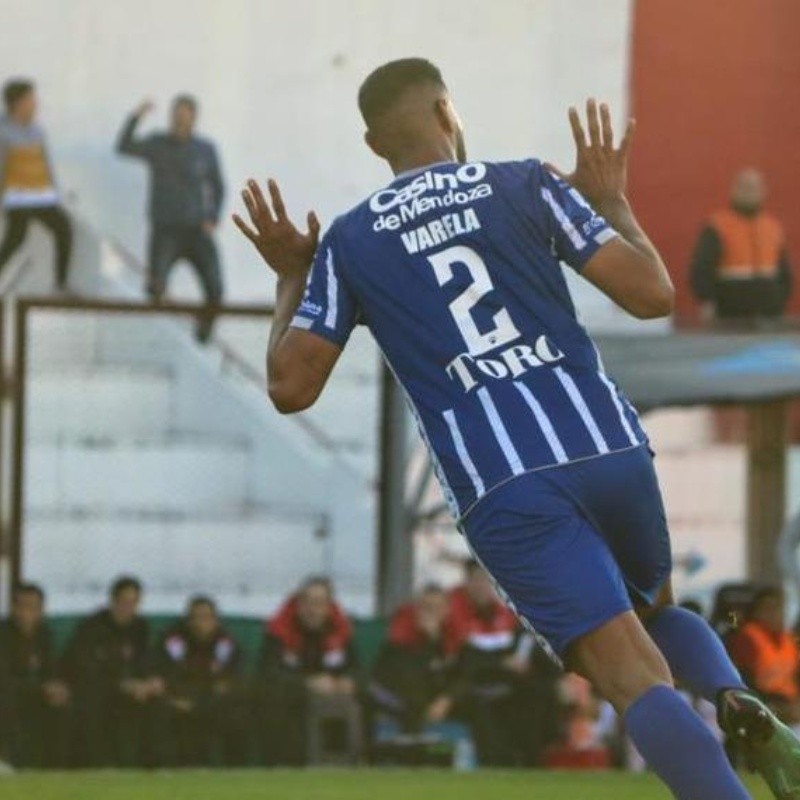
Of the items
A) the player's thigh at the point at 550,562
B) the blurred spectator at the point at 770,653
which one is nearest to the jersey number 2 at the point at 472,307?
the player's thigh at the point at 550,562

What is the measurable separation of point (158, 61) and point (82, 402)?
11.1ft

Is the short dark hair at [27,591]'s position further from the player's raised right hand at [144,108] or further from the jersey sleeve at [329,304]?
the jersey sleeve at [329,304]

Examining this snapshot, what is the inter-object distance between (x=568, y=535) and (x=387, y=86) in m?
1.13

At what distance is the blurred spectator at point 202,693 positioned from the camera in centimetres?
1670

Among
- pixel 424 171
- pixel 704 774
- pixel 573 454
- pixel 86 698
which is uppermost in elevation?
pixel 424 171

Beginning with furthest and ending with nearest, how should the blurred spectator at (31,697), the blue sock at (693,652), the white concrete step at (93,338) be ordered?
the white concrete step at (93,338), the blurred spectator at (31,697), the blue sock at (693,652)

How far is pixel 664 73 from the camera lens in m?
24.2

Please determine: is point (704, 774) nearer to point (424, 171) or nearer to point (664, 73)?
point (424, 171)

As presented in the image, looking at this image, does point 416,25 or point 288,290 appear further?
point 416,25

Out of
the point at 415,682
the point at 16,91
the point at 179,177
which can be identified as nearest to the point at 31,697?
the point at 415,682

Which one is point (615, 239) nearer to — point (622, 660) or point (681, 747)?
point (622, 660)

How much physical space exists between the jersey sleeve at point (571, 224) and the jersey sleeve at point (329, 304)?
1.63 ft

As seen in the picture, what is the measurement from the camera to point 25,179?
20.1 metres

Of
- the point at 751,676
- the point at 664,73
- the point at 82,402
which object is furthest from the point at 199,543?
the point at 664,73
